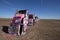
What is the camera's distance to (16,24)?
555 inches

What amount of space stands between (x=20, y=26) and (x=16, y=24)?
77cm

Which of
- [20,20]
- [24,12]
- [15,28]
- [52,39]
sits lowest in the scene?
[52,39]

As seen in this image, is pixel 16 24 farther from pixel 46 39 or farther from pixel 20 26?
pixel 46 39

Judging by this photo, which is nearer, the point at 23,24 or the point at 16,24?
the point at 16,24

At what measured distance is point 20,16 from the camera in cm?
1546

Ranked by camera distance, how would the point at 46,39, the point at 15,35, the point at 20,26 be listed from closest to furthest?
the point at 46,39 → the point at 15,35 → the point at 20,26

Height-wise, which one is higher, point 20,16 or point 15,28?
point 20,16

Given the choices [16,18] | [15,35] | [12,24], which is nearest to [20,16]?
[16,18]

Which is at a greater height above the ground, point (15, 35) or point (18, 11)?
point (18, 11)

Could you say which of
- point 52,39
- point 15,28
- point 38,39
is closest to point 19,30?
point 15,28

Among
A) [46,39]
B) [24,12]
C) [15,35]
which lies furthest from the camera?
[24,12]

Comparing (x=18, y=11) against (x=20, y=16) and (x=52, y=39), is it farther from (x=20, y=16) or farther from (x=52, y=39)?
(x=52, y=39)

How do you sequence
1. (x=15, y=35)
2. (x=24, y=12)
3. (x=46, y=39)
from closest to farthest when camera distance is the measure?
1. (x=46, y=39)
2. (x=15, y=35)
3. (x=24, y=12)

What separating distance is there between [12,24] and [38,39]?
393 cm
